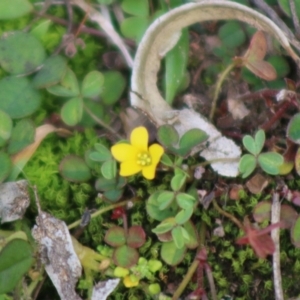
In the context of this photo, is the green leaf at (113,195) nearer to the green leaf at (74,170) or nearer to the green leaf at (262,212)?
the green leaf at (74,170)

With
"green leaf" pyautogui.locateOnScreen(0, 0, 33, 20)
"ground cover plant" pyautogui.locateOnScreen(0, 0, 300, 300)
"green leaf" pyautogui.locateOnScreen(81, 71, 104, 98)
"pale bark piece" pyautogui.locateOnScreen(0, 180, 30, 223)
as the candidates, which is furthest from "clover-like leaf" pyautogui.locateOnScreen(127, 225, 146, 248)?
"green leaf" pyautogui.locateOnScreen(0, 0, 33, 20)

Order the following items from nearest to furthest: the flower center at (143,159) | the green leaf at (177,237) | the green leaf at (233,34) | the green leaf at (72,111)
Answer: the green leaf at (177,237)
the flower center at (143,159)
the green leaf at (72,111)
the green leaf at (233,34)

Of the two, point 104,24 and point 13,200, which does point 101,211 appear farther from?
point 104,24

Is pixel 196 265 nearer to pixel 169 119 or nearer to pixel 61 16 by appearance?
pixel 169 119

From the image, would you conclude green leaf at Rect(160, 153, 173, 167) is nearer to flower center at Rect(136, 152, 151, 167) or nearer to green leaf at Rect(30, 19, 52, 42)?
flower center at Rect(136, 152, 151, 167)

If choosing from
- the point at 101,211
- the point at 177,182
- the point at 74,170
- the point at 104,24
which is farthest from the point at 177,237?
the point at 104,24

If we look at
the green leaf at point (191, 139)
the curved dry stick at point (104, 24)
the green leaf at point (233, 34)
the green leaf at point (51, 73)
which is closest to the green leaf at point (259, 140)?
the green leaf at point (191, 139)
